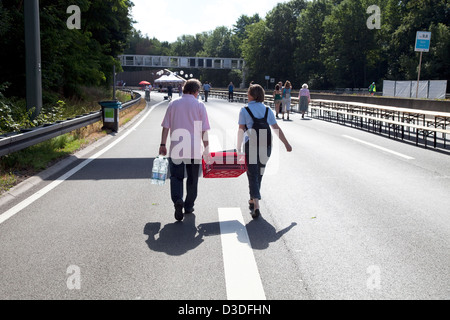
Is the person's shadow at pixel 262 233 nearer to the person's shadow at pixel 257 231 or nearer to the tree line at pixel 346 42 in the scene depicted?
the person's shadow at pixel 257 231

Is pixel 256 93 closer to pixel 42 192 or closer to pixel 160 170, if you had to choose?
pixel 160 170

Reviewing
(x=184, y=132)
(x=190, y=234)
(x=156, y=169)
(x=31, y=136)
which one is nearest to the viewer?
(x=190, y=234)

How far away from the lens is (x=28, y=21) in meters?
11.5

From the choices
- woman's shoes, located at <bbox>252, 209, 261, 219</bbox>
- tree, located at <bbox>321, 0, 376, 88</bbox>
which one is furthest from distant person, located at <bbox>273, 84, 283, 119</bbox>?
tree, located at <bbox>321, 0, 376, 88</bbox>

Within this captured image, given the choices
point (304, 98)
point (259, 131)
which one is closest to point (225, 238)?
point (259, 131)

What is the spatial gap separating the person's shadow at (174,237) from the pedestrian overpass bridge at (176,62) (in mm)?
116274

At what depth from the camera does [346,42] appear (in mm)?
85688

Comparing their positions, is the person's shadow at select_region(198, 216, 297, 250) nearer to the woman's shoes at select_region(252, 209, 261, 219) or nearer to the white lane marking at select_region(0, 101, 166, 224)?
the woman's shoes at select_region(252, 209, 261, 219)

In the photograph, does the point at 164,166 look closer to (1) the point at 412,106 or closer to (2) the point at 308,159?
(2) the point at 308,159

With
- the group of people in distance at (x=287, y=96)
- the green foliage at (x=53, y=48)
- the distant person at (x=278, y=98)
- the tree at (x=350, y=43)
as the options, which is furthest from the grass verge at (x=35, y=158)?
the tree at (x=350, y=43)

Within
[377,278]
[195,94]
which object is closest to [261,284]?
[377,278]

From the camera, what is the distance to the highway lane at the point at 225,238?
407 cm

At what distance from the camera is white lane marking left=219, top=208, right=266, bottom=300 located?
395 cm

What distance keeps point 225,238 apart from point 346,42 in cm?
8552
